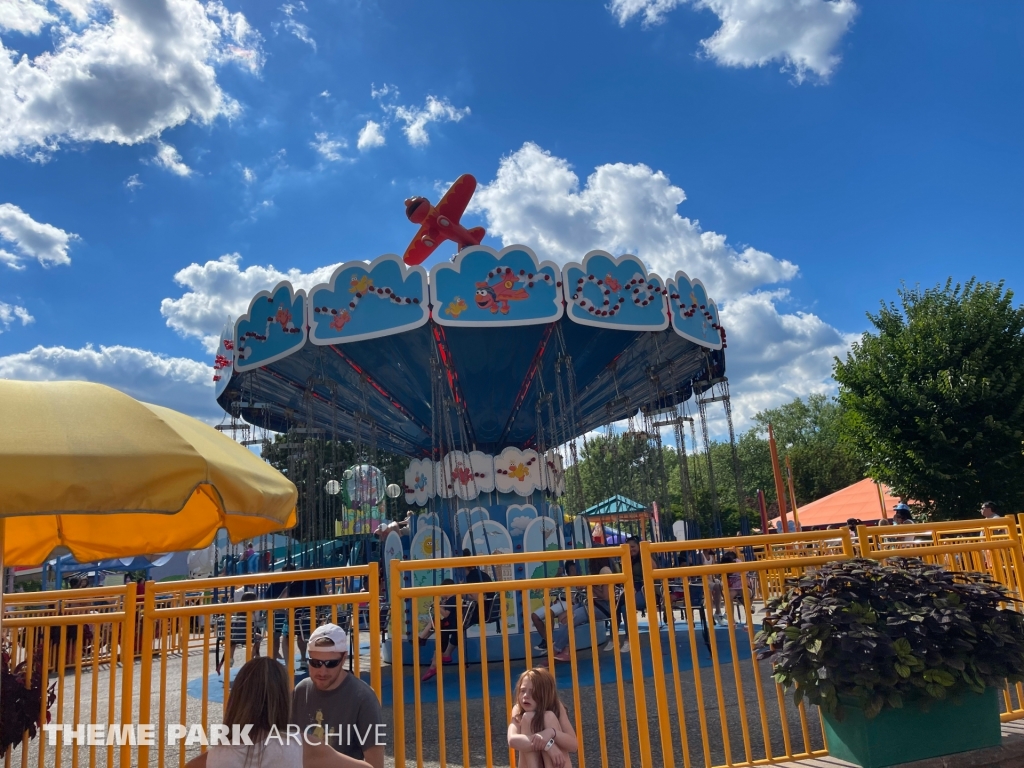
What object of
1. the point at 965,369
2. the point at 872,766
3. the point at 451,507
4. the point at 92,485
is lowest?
the point at 872,766

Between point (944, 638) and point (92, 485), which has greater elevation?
point (92, 485)

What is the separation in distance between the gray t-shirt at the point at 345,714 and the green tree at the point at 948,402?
16883 millimetres

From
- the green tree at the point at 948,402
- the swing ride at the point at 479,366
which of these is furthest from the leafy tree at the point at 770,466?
the swing ride at the point at 479,366

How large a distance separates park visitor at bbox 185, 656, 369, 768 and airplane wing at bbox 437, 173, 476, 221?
9023 mm

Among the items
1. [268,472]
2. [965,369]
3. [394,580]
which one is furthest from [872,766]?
[965,369]

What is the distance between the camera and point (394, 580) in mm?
3953

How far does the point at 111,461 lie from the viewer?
2.69 meters

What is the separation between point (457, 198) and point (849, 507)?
22.4 metres

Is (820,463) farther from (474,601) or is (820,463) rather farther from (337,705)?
(337,705)

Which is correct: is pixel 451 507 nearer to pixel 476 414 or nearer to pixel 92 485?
pixel 476 414

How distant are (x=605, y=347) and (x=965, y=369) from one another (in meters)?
10.8

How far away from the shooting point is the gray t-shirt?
10.5ft

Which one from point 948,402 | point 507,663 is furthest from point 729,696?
point 948,402

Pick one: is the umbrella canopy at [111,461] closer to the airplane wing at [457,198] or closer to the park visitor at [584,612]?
the park visitor at [584,612]
